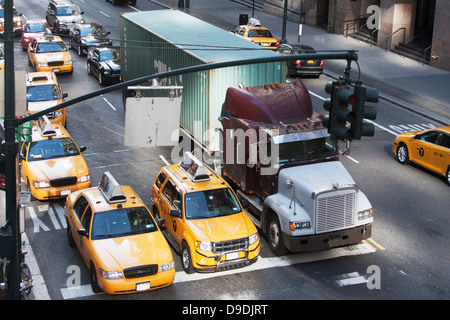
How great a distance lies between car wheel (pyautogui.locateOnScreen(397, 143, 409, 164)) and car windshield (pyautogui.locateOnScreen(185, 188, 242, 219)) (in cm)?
904

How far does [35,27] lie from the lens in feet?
142

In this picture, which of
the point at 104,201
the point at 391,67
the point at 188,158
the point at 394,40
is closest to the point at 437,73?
the point at 391,67

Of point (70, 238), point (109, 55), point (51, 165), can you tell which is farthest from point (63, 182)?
point (109, 55)

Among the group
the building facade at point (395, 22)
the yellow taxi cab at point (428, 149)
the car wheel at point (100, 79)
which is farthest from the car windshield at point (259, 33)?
the yellow taxi cab at point (428, 149)

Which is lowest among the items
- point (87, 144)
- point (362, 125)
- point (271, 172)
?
point (87, 144)

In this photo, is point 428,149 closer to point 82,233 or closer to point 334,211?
point 334,211

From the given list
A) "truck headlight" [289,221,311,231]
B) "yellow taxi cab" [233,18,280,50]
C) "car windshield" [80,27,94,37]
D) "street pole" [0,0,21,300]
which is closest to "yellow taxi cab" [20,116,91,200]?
"truck headlight" [289,221,311,231]

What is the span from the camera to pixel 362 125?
11641mm

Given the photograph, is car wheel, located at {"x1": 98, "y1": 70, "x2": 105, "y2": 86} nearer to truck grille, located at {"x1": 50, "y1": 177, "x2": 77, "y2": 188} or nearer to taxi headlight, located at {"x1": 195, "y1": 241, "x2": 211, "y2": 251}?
truck grille, located at {"x1": 50, "y1": 177, "x2": 77, "y2": 188}

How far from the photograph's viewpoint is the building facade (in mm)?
38250

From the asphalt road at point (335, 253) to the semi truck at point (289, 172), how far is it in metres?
0.78

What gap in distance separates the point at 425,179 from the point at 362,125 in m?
12.7

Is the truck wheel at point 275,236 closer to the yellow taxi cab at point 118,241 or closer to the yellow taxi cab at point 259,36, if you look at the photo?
the yellow taxi cab at point 118,241
